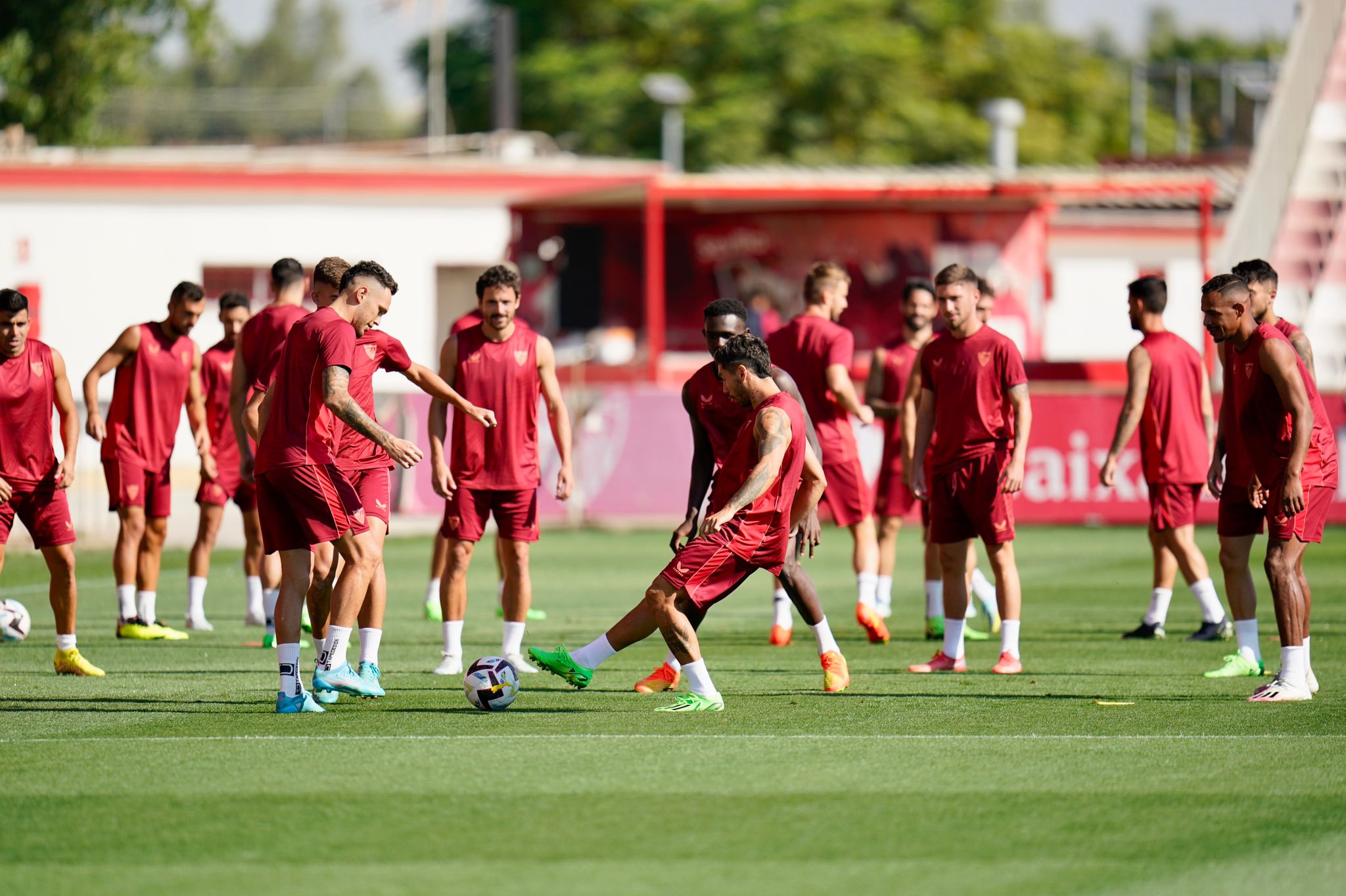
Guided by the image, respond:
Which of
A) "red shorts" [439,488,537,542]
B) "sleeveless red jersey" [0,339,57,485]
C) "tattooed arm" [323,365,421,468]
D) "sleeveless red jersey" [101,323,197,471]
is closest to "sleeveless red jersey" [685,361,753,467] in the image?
"red shorts" [439,488,537,542]

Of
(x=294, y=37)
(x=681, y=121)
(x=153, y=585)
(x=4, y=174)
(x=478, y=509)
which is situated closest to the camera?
(x=478, y=509)

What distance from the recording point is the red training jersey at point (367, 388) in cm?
896

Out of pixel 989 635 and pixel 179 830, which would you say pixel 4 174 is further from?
pixel 179 830

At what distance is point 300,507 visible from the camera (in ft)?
28.4

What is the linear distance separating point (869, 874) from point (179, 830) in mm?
2310

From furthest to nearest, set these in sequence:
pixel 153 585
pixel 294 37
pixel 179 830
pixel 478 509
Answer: pixel 294 37
pixel 153 585
pixel 478 509
pixel 179 830

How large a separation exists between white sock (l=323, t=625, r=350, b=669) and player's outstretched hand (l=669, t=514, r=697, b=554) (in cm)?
161

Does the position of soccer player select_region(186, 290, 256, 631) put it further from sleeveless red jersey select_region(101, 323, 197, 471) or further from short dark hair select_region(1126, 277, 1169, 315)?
short dark hair select_region(1126, 277, 1169, 315)

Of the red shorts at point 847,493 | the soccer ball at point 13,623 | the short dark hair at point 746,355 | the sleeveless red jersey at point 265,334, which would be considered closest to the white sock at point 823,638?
the short dark hair at point 746,355

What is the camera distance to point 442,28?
2194 inches

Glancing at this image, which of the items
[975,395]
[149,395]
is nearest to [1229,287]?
[975,395]

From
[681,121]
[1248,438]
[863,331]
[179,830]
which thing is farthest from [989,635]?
[681,121]

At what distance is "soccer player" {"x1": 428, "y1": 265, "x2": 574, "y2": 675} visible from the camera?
32.8 feet

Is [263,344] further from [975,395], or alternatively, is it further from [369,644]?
[975,395]
